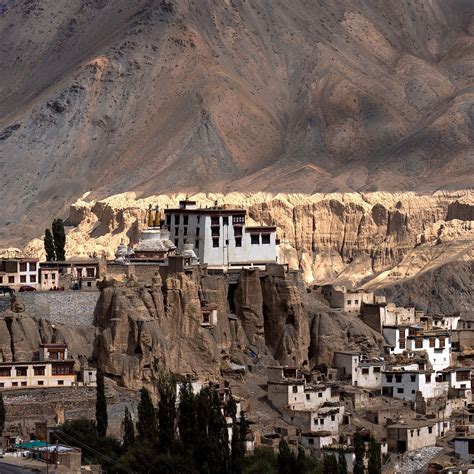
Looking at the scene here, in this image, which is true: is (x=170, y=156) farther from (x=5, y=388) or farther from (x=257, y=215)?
(x=5, y=388)

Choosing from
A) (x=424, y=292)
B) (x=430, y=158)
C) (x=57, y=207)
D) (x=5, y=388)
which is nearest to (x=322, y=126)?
(x=430, y=158)

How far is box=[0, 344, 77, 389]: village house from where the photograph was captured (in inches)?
3214

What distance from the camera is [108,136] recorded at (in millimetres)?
192125

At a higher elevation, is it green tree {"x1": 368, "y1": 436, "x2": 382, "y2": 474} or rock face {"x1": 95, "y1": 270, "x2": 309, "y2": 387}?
rock face {"x1": 95, "y1": 270, "x2": 309, "y2": 387}

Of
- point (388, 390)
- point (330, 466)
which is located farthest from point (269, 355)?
point (330, 466)

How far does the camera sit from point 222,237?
97.0 metres

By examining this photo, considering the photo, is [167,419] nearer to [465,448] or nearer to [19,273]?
[465,448]

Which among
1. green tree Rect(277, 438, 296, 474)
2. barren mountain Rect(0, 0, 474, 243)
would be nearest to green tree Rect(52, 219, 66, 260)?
green tree Rect(277, 438, 296, 474)

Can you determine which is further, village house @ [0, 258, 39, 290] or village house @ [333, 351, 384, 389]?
village house @ [333, 351, 384, 389]

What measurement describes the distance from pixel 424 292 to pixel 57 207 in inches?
1876

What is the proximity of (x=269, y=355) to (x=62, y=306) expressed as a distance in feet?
33.6

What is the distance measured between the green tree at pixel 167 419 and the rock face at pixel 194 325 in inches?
301

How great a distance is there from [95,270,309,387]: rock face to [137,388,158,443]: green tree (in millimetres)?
7624

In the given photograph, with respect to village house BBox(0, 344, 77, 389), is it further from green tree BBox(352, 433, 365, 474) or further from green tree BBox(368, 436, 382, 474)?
green tree BBox(368, 436, 382, 474)
